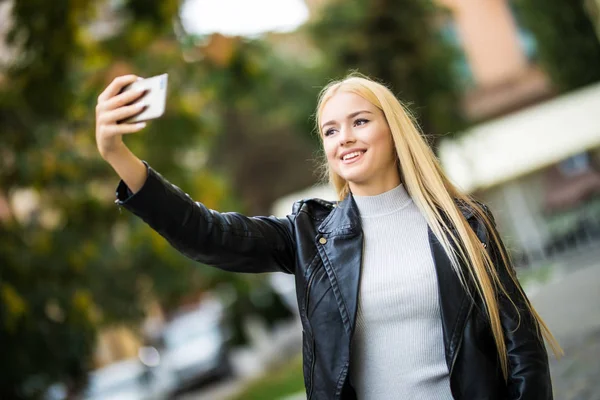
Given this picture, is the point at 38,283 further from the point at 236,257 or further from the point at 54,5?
the point at 236,257

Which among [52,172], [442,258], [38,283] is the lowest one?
[442,258]

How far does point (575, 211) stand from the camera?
21469 mm

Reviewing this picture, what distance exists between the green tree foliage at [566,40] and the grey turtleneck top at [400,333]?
23.7 metres

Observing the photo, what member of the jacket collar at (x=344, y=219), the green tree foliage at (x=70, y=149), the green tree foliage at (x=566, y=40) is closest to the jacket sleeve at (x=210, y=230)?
Result: the jacket collar at (x=344, y=219)

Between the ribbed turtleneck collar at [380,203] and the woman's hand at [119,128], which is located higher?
the woman's hand at [119,128]

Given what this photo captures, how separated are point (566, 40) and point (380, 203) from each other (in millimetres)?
23878

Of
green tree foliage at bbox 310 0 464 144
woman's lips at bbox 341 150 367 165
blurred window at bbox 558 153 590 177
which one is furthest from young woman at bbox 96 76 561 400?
blurred window at bbox 558 153 590 177

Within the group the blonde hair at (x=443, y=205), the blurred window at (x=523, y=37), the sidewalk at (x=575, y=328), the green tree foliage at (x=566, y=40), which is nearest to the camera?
the blonde hair at (x=443, y=205)

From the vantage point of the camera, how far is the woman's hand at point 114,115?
2.43m

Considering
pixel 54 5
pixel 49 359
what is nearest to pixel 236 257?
pixel 54 5

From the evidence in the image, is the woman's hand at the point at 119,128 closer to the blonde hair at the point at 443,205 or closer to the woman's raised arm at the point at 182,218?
the woman's raised arm at the point at 182,218

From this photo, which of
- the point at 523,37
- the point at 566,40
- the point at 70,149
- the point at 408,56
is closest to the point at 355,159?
the point at 70,149

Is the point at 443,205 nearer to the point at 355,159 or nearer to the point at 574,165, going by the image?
the point at 355,159

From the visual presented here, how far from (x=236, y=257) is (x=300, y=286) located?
27cm
